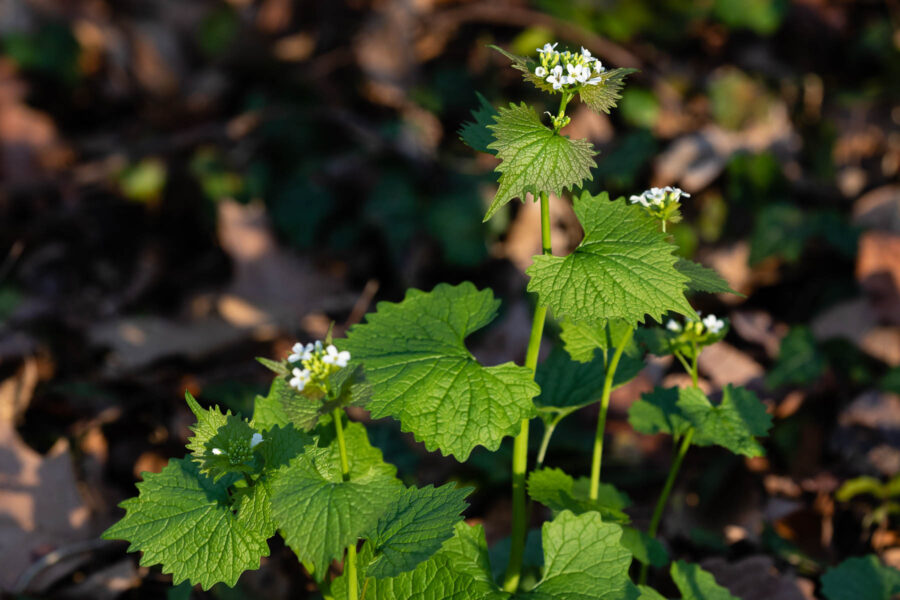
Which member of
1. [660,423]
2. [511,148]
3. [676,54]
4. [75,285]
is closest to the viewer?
[511,148]

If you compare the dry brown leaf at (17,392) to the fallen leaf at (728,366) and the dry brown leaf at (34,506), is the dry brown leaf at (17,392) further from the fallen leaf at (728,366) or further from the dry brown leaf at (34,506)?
the fallen leaf at (728,366)

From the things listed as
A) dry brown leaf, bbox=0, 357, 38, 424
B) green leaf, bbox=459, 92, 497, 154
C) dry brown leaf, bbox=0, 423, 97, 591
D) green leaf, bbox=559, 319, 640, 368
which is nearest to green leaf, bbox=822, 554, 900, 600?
green leaf, bbox=559, 319, 640, 368

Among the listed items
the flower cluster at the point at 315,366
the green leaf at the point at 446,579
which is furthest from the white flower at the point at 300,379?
the green leaf at the point at 446,579

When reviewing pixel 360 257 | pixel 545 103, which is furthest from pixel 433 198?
pixel 545 103

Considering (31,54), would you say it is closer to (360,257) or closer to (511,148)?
(360,257)

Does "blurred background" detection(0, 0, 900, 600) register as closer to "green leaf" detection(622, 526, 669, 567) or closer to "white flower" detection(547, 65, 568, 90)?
"green leaf" detection(622, 526, 669, 567)
